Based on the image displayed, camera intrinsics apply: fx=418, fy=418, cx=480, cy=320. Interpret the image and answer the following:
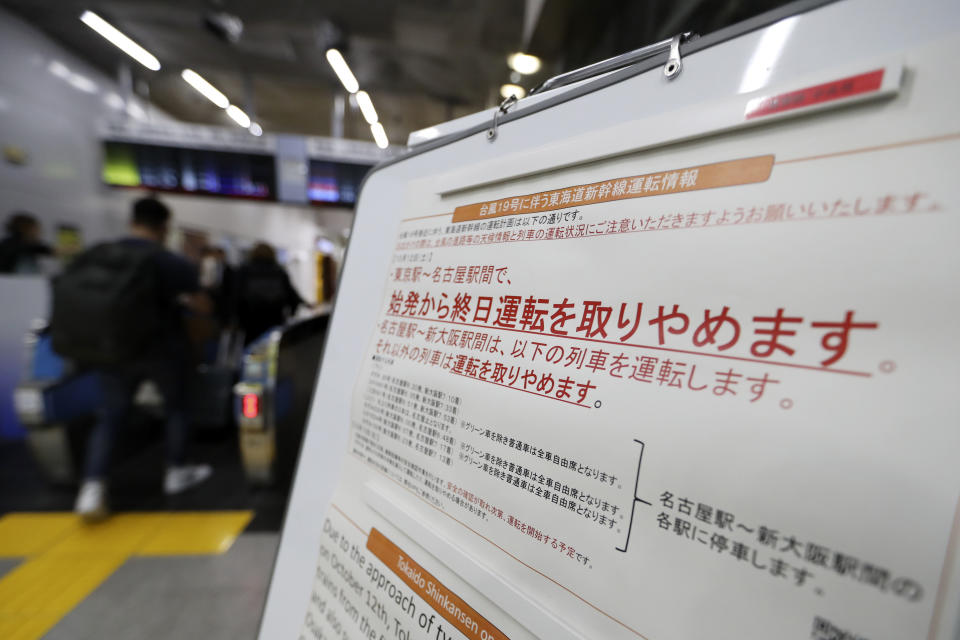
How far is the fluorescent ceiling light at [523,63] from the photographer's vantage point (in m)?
4.44

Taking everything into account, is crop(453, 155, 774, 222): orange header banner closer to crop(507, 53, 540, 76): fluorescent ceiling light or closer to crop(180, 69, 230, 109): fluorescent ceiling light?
crop(507, 53, 540, 76): fluorescent ceiling light

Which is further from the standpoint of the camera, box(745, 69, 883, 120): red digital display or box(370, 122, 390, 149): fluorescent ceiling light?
box(370, 122, 390, 149): fluorescent ceiling light

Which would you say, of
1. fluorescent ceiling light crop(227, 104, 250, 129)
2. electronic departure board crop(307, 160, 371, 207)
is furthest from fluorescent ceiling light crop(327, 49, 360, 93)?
fluorescent ceiling light crop(227, 104, 250, 129)

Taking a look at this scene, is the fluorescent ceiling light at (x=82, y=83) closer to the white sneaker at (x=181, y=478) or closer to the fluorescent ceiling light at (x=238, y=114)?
the fluorescent ceiling light at (x=238, y=114)

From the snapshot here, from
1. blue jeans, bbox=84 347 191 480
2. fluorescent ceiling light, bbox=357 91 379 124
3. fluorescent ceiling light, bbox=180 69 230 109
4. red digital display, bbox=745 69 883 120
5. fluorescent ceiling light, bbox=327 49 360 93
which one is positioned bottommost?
blue jeans, bbox=84 347 191 480

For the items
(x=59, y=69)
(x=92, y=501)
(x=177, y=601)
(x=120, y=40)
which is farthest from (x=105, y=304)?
(x=59, y=69)

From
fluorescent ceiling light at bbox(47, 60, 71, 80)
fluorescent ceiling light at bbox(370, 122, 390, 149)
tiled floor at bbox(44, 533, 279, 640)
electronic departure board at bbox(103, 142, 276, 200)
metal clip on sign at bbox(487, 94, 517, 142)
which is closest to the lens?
metal clip on sign at bbox(487, 94, 517, 142)

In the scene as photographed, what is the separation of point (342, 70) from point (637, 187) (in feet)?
19.9

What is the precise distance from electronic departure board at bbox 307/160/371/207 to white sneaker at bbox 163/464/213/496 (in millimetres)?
3475

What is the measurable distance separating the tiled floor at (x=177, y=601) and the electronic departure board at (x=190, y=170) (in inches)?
175

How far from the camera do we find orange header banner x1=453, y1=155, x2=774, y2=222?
40cm

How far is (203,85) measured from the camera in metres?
5.86

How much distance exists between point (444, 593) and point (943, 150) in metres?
0.67

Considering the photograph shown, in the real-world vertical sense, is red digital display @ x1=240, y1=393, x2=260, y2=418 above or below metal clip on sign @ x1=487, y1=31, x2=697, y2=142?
below
